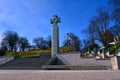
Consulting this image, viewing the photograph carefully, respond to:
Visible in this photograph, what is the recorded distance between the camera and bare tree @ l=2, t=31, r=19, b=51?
74250 mm

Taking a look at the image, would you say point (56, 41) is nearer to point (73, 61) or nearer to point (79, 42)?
point (73, 61)

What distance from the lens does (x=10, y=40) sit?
244ft

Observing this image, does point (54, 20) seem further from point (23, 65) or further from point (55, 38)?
point (23, 65)

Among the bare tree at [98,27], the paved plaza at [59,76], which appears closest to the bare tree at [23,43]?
the bare tree at [98,27]

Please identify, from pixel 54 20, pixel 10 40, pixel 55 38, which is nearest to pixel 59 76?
pixel 55 38

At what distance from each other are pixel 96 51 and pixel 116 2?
88.0 feet

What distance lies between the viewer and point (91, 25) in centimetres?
4256

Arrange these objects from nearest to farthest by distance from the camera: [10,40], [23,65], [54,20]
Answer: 1. [23,65]
2. [54,20]
3. [10,40]

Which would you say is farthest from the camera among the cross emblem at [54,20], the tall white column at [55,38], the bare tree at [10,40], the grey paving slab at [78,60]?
the bare tree at [10,40]

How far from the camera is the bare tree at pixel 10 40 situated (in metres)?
74.2

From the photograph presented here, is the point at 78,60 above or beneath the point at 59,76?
above

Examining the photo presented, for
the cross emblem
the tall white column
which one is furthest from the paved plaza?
the cross emblem

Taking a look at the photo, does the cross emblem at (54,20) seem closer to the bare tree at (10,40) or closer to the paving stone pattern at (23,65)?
the paving stone pattern at (23,65)

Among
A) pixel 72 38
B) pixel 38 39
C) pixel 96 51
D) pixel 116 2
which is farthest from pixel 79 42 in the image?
pixel 116 2
